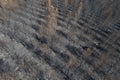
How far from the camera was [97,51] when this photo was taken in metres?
4.20

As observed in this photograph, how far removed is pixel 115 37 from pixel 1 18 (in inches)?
97.9

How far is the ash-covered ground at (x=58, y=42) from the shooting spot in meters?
3.51

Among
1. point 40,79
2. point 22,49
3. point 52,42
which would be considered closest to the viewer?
point 40,79

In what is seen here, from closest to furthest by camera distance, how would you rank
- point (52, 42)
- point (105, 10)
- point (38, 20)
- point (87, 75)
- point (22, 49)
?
point (87, 75) → point (22, 49) → point (52, 42) → point (38, 20) → point (105, 10)

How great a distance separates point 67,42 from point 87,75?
3.17ft

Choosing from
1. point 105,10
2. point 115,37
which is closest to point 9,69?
point 115,37

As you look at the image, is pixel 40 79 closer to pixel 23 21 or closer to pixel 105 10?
pixel 23 21

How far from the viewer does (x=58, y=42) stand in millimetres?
4211

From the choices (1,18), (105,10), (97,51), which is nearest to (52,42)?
(97,51)

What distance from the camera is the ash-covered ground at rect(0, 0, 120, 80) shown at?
351 centimetres

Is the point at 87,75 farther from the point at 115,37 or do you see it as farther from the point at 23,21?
the point at 23,21

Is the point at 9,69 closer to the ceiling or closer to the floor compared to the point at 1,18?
closer to the floor

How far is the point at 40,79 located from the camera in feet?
10.9

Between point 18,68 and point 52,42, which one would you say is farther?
point 52,42
